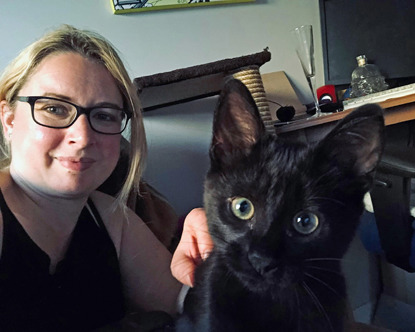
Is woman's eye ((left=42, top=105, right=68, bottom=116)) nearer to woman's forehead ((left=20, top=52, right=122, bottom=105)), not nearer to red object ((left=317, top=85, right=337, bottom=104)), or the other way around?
woman's forehead ((left=20, top=52, right=122, bottom=105))

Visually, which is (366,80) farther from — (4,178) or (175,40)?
(4,178)

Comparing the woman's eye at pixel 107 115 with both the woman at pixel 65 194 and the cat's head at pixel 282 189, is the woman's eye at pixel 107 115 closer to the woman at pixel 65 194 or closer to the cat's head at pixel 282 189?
the woman at pixel 65 194

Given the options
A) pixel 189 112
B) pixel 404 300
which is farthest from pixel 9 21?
pixel 404 300

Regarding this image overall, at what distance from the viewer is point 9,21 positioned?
67.1 inches

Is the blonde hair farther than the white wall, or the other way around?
the white wall

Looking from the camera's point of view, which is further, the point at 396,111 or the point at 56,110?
the point at 396,111

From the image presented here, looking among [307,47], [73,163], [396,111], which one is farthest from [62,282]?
[307,47]

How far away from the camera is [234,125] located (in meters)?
0.75

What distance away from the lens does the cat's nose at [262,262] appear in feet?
1.95

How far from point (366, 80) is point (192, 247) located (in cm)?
156

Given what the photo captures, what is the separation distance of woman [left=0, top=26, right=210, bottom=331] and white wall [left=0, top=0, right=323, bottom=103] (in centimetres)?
87

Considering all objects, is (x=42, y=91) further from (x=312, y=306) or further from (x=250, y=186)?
(x=312, y=306)

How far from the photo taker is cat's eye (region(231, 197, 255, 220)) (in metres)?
0.68

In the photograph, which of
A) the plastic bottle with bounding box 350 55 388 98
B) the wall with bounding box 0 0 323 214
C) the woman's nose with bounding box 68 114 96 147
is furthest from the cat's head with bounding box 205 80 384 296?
the plastic bottle with bounding box 350 55 388 98
